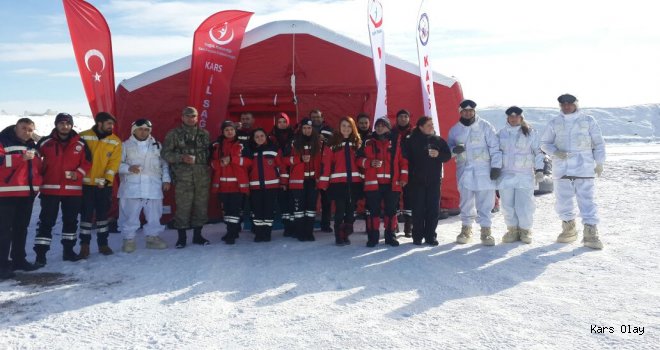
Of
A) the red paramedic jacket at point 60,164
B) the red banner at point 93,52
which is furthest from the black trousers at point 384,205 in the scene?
the red banner at point 93,52

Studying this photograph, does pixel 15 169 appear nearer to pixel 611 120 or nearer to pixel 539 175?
pixel 539 175

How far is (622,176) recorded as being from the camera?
11484 millimetres

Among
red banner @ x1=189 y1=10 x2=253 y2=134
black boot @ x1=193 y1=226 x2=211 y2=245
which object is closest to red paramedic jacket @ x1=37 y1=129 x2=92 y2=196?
black boot @ x1=193 y1=226 x2=211 y2=245

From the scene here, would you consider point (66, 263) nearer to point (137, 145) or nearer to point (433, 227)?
point (137, 145)

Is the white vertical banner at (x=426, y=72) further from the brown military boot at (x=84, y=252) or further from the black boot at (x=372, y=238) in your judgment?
the brown military boot at (x=84, y=252)

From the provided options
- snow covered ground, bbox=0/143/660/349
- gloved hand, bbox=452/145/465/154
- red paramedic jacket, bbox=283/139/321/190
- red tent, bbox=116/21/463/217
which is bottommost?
snow covered ground, bbox=0/143/660/349

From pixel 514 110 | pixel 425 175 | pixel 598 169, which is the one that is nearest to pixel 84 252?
pixel 425 175

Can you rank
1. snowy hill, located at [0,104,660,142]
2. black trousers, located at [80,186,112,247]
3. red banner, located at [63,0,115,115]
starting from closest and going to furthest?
black trousers, located at [80,186,112,247] → red banner, located at [63,0,115,115] → snowy hill, located at [0,104,660,142]

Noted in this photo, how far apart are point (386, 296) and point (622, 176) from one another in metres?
10.3

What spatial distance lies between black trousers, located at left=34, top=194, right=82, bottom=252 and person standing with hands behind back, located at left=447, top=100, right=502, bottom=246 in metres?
4.06

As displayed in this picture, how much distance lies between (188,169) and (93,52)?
2.33m

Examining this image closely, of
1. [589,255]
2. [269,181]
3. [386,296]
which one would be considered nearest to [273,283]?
[386,296]

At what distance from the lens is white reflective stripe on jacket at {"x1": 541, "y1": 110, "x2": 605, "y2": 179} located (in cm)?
529

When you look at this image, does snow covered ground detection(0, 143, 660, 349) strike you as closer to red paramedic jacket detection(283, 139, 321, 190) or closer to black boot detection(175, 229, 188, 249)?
black boot detection(175, 229, 188, 249)
